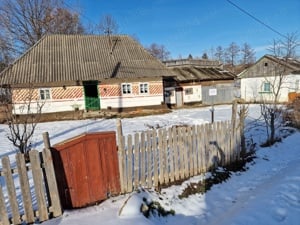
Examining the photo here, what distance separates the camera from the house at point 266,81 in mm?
26625

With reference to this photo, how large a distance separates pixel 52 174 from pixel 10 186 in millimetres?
603

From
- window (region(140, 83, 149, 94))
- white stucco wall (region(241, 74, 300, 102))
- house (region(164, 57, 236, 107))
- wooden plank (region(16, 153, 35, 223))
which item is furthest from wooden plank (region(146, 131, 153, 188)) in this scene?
white stucco wall (region(241, 74, 300, 102))

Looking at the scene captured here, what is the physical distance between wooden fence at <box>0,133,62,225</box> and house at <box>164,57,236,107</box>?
22.2 meters

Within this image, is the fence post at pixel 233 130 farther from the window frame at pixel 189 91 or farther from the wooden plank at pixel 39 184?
the window frame at pixel 189 91

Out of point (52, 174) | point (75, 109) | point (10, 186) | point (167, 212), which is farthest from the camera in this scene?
point (75, 109)

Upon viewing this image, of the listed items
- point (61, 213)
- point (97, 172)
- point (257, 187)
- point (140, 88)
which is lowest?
point (257, 187)

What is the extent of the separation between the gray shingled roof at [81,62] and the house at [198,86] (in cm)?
406

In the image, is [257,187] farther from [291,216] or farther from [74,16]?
[74,16]

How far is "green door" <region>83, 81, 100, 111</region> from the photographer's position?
20.7 m

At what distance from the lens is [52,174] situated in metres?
3.89

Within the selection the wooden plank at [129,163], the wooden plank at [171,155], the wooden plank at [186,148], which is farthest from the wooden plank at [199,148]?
the wooden plank at [129,163]

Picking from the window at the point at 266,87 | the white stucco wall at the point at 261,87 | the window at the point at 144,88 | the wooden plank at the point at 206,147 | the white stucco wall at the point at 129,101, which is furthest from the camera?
the window at the point at 266,87

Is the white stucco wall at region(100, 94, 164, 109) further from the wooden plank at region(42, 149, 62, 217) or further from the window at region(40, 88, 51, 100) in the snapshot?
the wooden plank at region(42, 149, 62, 217)

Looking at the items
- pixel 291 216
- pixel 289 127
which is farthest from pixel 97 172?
pixel 289 127
